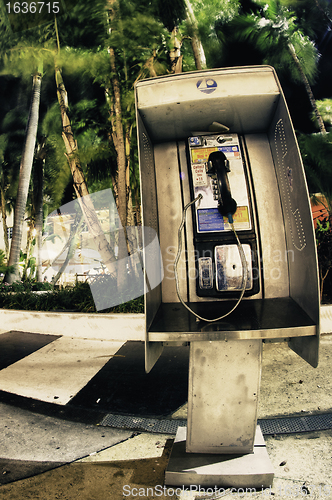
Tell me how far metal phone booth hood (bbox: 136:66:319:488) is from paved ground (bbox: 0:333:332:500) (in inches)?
6.3

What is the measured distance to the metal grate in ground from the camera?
70.5 inches

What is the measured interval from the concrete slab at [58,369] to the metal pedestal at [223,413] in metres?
1.19

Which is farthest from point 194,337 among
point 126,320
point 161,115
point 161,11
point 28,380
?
point 161,11

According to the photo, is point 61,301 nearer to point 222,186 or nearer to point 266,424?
point 266,424

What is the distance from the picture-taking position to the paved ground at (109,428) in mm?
1411

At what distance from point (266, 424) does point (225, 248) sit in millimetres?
1132

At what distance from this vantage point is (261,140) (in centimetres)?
173

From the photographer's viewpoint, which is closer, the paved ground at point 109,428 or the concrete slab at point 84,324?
the paved ground at point 109,428

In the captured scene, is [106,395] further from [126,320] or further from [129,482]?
[126,320]

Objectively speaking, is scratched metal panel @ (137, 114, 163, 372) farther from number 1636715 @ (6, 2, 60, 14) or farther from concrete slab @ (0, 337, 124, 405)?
number 1636715 @ (6, 2, 60, 14)

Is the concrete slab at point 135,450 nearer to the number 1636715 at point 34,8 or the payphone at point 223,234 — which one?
the payphone at point 223,234

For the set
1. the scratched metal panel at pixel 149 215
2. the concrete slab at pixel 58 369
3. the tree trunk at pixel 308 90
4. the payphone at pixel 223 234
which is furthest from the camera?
the tree trunk at pixel 308 90

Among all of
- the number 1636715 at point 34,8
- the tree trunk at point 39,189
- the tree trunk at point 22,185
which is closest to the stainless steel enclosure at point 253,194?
the number 1636715 at point 34,8

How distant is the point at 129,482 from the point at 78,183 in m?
3.87
